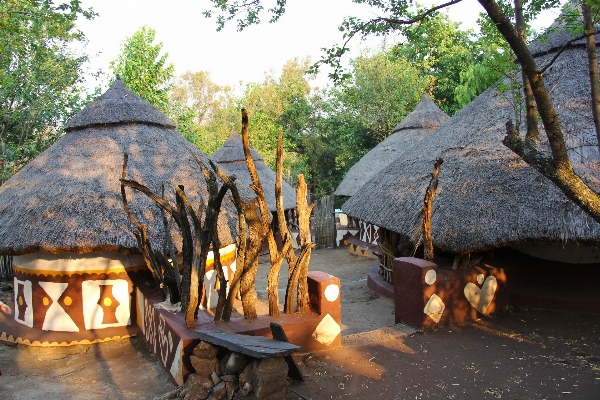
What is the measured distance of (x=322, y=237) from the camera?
1684 centimetres

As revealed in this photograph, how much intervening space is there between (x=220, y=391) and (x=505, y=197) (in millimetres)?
4503

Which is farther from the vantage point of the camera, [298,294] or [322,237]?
[322,237]

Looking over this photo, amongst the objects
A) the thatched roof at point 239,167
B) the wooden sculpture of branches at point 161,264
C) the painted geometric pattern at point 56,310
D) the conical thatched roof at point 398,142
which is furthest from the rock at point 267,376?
the conical thatched roof at point 398,142

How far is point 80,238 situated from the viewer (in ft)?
20.2

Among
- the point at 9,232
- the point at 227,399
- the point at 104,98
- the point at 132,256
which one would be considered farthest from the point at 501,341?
the point at 104,98

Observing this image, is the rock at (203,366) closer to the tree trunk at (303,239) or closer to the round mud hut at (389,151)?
the tree trunk at (303,239)

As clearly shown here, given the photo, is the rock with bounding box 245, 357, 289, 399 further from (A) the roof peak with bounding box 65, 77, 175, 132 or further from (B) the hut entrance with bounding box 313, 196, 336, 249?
(B) the hut entrance with bounding box 313, 196, 336, 249

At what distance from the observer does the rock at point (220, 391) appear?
3.97 m

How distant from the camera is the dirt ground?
4305 mm

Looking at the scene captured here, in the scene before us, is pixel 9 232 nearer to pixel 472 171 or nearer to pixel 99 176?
pixel 99 176

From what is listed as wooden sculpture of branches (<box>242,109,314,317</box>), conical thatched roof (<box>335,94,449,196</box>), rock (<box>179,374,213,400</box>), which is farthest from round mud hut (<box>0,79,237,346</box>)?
conical thatched roof (<box>335,94,449,196</box>)

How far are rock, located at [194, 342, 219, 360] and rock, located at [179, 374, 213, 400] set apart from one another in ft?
0.59

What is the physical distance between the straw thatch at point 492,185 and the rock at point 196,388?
143 inches

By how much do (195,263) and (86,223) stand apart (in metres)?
2.40
